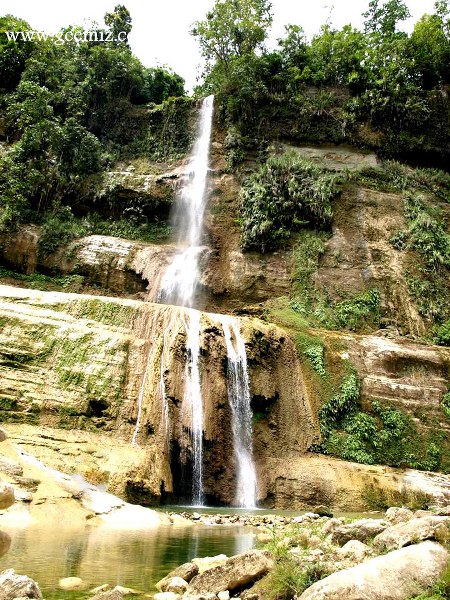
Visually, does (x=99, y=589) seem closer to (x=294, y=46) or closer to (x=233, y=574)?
(x=233, y=574)

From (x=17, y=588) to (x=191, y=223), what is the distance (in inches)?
1030

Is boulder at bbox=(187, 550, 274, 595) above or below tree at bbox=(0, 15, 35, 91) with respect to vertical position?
below

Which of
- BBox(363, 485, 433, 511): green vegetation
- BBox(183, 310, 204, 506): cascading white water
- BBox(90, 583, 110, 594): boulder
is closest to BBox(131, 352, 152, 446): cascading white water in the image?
BBox(183, 310, 204, 506): cascading white water

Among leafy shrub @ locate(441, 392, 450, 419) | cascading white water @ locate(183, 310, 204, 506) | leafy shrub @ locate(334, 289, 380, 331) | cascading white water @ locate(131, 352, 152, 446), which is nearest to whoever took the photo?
cascading white water @ locate(131, 352, 152, 446)

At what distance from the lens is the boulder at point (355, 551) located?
5430 mm

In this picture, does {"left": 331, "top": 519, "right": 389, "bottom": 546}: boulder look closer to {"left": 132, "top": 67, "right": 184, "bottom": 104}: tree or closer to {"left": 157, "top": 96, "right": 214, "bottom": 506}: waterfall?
{"left": 157, "top": 96, "right": 214, "bottom": 506}: waterfall

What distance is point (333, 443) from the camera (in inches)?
721

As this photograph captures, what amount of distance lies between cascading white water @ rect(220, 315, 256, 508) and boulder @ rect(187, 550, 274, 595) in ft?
34.4


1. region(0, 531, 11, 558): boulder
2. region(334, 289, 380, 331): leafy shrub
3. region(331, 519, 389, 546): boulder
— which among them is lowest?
region(331, 519, 389, 546): boulder

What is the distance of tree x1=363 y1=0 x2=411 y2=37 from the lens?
125ft

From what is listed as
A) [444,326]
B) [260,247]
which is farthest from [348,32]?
[444,326]

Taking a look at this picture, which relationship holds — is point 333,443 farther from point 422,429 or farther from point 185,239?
point 185,239

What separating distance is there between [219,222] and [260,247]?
3.29 meters

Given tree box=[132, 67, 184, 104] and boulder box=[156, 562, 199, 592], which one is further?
tree box=[132, 67, 184, 104]
